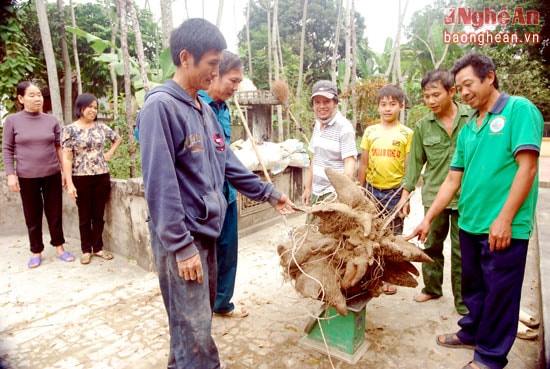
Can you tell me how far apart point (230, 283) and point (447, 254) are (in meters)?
2.82

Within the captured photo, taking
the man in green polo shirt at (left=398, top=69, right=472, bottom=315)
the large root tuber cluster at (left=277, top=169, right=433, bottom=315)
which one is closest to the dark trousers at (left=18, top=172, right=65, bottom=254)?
the large root tuber cluster at (left=277, top=169, right=433, bottom=315)

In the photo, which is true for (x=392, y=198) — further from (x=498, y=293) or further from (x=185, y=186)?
(x=185, y=186)

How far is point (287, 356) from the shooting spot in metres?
2.57

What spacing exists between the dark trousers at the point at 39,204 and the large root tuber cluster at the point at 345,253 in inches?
126

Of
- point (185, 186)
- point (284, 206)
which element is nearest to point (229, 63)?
point (284, 206)

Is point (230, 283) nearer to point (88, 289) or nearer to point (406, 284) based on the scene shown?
point (406, 284)

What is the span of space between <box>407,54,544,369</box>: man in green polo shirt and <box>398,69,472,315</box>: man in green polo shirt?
0.57 meters

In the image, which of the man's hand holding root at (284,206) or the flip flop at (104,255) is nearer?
the man's hand holding root at (284,206)

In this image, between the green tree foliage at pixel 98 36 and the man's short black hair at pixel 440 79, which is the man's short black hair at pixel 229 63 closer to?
the man's short black hair at pixel 440 79

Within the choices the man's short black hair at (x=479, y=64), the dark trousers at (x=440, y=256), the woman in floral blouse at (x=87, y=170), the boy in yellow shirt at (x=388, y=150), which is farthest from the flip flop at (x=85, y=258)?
the man's short black hair at (x=479, y=64)

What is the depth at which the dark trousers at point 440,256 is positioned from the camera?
3029mm

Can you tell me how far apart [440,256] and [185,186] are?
2.46 m

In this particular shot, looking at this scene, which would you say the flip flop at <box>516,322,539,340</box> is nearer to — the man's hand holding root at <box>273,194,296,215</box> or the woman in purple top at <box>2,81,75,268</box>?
the man's hand holding root at <box>273,194,296,215</box>

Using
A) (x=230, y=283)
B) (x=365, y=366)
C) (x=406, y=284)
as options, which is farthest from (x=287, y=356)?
(x=406, y=284)
